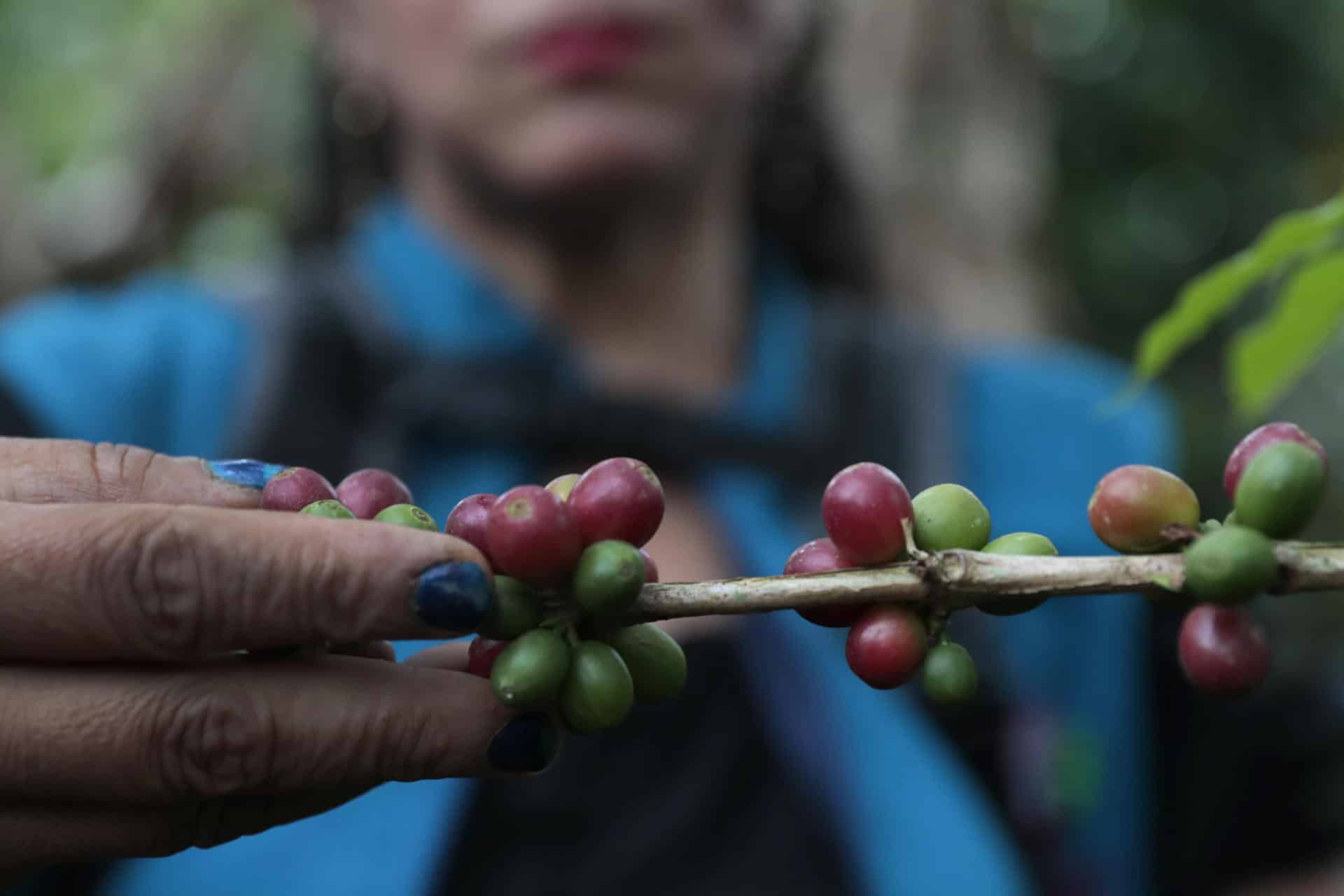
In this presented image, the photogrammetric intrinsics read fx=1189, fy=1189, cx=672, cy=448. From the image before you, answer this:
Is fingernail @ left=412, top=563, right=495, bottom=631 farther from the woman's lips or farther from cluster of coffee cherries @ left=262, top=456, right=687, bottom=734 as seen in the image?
the woman's lips

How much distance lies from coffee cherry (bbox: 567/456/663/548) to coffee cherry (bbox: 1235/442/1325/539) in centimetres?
57

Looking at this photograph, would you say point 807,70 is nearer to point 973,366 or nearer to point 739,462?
point 973,366

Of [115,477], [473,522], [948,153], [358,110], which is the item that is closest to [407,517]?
[473,522]

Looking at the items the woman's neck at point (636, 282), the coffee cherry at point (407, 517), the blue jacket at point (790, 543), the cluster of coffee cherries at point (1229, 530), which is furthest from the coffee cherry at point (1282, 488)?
the woman's neck at point (636, 282)

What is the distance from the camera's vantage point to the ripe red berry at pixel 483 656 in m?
1.32

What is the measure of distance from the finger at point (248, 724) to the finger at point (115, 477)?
0.23 m

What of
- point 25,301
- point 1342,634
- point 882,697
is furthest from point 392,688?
point 1342,634

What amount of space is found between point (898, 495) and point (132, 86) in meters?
9.88

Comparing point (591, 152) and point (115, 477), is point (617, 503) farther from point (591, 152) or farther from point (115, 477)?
point (591, 152)

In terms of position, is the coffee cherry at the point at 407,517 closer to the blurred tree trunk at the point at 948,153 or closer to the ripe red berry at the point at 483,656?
the ripe red berry at the point at 483,656

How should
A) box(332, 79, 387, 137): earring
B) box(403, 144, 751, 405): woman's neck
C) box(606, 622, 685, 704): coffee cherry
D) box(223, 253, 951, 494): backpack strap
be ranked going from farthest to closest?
1. box(332, 79, 387, 137): earring
2. box(403, 144, 751, 405): woman's neck
3. box(223, 253, 951, 494): backpack strap
4. box(606, 622, 685, 704): coffee cherry

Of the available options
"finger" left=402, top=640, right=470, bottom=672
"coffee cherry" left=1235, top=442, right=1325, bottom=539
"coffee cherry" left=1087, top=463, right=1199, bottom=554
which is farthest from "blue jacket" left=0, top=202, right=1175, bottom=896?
"coffee cherry" left=1235, top=442, right=1325, bottom=539

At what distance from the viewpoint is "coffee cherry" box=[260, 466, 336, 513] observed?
137cm

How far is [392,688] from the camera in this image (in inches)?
51.2
